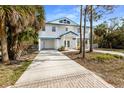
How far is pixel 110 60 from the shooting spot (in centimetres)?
1569

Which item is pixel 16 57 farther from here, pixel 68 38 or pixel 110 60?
pixel 68 38

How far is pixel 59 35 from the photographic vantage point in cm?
3894

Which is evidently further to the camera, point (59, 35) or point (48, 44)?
point (59, 35)

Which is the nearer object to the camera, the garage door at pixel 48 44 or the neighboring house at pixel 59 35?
the garage door at pixel 48 44

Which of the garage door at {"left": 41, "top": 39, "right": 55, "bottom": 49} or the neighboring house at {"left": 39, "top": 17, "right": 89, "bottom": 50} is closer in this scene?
the garage door at {"left": 41, "top": 39, "right": 55, "bottom": 49}

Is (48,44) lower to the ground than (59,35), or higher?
lower

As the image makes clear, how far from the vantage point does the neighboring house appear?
1490 inches

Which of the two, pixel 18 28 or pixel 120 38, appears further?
pixel 120 38

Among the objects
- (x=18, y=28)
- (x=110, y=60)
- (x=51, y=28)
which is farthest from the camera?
(x=51, y=28)

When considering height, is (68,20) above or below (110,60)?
above

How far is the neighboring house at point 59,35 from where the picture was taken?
1490 inches
